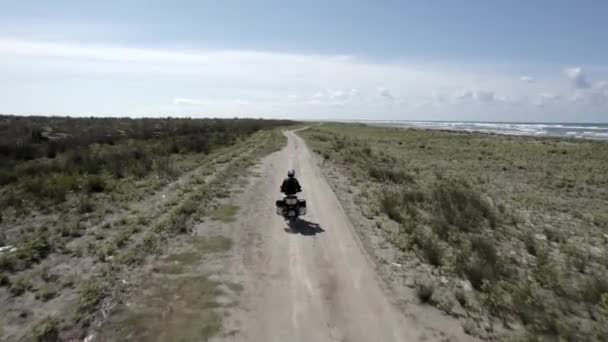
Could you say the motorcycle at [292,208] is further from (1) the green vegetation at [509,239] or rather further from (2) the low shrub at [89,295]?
(2) the low shrub at [89,295]

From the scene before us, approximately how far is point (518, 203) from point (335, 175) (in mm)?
9368

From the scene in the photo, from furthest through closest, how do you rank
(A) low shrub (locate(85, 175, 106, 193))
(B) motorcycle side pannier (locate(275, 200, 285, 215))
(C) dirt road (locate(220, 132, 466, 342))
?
(A) low shrub (locate(85, 175, 106, 193)) < (B) motorcycle side pannier (locate(275, 200, 285, 215)) < (C) dirt road (locate(220, 132, 466, 342))

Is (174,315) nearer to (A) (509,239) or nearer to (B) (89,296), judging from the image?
(B) (89,296)

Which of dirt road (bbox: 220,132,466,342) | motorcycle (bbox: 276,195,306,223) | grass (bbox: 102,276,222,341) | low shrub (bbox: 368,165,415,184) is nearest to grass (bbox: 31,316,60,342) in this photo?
grass (bbox: 102,276,222,341)

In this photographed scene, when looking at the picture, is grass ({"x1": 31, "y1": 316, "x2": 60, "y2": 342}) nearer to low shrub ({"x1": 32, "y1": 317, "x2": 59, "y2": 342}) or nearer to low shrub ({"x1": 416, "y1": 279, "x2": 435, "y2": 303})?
A: low shrub ({"x1": 32, "y1": 317, "x2": 59, "y2": 342})

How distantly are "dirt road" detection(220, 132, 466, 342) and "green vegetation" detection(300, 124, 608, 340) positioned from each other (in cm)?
114

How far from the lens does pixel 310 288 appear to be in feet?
23.5

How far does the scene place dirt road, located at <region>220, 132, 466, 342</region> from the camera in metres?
5.78

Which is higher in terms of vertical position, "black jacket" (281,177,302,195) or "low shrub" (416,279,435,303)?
"black jacket" (281,177,302,195)

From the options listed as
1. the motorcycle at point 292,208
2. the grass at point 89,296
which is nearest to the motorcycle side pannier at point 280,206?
the motorcycle at point 292,208

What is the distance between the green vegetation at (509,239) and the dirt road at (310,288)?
3.75ft

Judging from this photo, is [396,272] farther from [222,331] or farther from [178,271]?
[178,271]

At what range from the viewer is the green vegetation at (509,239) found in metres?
6.88

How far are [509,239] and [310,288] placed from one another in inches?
306
